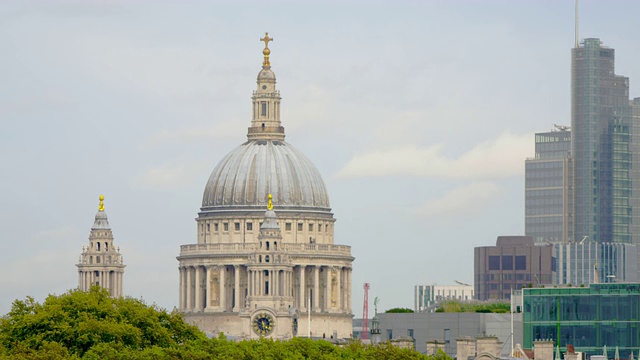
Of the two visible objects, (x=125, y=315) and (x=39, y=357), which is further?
(x=125, y=315)

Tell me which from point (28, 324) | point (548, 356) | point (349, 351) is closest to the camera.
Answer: point (28, 324)

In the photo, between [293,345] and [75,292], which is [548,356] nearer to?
[293,345]

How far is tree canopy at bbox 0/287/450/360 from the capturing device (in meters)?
141

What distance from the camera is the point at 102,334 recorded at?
145375 mm

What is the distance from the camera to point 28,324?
147 m

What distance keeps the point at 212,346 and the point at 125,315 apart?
16.2 feet

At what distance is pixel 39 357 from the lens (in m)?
138

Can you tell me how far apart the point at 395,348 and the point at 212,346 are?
17641 mm

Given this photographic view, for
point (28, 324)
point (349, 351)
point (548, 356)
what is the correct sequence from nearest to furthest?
point (28, 324), point (349, 351), point (548, 356)

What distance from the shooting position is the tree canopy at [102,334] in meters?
141

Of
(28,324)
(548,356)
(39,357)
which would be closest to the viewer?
(39,357)

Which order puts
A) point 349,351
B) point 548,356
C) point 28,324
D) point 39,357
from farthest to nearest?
point 548,356 → point 349,351 → point 28,324 → point 39,357

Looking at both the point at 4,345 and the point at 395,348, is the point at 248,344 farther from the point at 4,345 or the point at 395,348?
the point at 4,345

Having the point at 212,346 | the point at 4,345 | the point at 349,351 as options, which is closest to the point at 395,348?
the point at 349,351
